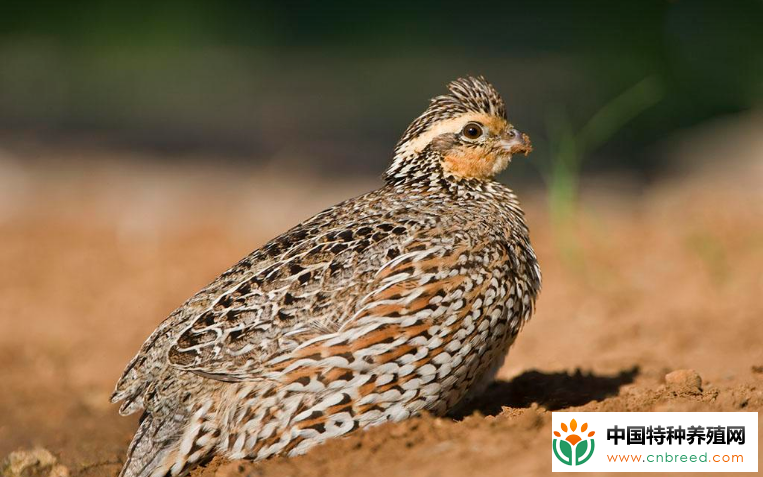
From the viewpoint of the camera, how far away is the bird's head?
5.71 metres

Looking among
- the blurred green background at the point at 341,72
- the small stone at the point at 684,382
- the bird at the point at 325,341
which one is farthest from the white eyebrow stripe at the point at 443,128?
the blurred green background at the point at 341,72

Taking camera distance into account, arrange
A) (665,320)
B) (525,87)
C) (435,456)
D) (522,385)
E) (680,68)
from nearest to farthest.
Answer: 1. (435,456)
2. (522,385)
3. (665,320)
4. (680,68)
5. (525,87)

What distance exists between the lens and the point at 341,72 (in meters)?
20.2

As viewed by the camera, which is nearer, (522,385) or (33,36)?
(522,385)

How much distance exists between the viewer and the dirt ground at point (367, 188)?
4703mm

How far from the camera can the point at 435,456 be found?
14.3 ft

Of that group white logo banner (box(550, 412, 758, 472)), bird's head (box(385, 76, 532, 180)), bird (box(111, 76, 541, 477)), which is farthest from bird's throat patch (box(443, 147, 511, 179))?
white logo banner (box(550, 412, 758, 472))

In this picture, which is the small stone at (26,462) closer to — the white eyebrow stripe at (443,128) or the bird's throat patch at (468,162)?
the white eyebrow stripe at (443,128)

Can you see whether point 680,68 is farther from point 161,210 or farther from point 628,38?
point 161,210

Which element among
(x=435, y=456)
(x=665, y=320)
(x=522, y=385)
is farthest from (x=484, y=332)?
(x=665, y=320)

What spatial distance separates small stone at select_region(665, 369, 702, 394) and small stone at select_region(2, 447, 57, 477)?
333 centimetres

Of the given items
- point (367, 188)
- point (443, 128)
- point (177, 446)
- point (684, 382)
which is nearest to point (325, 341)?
point (177, 446)

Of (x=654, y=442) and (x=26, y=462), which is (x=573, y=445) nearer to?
(x=654, y=442)

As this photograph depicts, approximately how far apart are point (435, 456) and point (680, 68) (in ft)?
39.1
